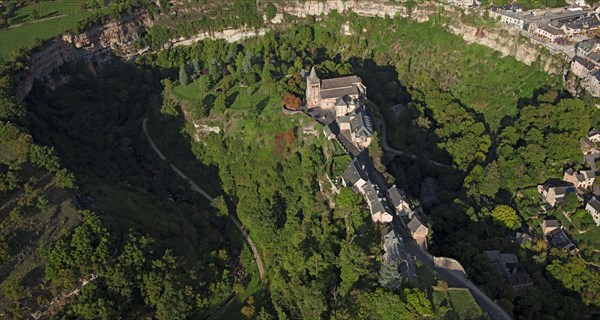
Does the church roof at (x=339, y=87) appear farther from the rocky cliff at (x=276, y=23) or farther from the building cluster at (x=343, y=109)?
the rocky cliff at (x=276, y=23)

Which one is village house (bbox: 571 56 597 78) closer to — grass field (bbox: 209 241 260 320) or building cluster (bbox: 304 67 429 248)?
building cluster (bbox: 304 67 429 248)

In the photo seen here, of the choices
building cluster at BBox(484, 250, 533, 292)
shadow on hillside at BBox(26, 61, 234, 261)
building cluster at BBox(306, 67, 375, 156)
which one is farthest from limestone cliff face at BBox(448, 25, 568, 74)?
shadow on hillside at BBox(26, 61, 234, 261)

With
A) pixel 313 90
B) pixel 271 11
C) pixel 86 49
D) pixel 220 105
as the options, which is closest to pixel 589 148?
pixel 313 90

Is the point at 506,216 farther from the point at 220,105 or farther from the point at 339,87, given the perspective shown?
the point at 220,105

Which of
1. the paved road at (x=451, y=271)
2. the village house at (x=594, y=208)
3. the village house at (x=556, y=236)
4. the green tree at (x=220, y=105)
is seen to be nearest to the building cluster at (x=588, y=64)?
the village house at (x=594, y=208)

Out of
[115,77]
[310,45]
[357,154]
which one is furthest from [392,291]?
[115,77]

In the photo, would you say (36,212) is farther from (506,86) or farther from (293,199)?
(506,86)
